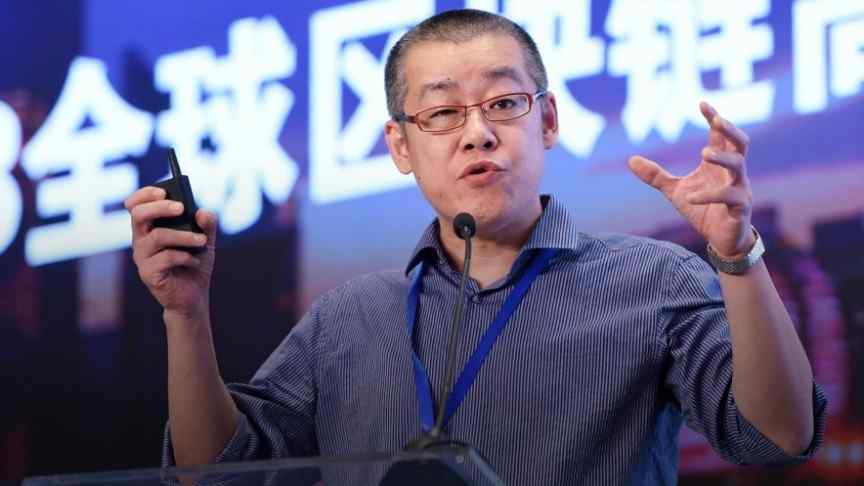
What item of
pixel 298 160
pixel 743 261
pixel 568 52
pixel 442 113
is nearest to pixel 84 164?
pixel 298 160

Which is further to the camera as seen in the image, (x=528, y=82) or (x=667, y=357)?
(x=528, y=82)

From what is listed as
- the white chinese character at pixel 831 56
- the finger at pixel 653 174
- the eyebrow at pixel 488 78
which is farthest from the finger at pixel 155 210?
the white chinese character at pixel 831 56

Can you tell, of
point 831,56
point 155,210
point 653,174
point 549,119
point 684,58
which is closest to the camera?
point 653,174

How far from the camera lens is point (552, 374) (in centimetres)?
180

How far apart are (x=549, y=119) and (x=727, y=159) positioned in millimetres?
631

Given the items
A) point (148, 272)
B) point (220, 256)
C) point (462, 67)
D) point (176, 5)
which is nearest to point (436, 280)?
point (462, 67)

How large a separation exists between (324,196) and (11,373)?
3.08 ft

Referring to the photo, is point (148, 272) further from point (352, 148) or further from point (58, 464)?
point (58, 464)

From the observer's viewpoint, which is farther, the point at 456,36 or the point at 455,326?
the point at 456,36

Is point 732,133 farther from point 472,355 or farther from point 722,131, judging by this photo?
point 472,355

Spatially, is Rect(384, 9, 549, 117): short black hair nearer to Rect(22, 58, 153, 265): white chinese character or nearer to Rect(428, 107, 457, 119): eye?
Rect(428, 107, 457, 119): eye

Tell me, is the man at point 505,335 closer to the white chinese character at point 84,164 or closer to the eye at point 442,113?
the eye at point 442,113

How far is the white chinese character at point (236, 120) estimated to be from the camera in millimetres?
2998

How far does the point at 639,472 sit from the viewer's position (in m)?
1.75
